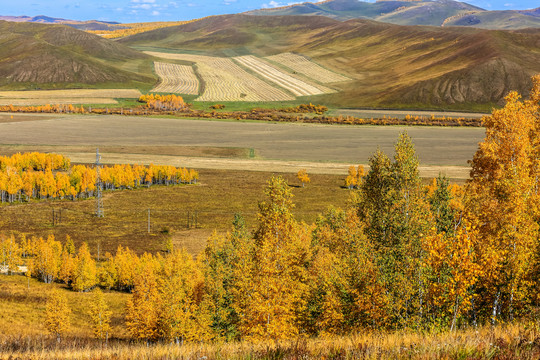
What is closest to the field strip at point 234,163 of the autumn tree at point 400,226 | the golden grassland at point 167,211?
the golden grassland at point 167,211

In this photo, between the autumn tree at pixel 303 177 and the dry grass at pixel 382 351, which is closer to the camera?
the dry grass at pixel 382 351

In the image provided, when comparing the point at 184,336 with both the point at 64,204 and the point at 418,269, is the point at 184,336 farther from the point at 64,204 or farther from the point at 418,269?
the point at 64,204

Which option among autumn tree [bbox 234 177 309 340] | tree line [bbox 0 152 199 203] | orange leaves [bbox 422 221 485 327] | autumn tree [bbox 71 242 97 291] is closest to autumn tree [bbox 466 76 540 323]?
orange leaves [bbox 422 221 485 327]

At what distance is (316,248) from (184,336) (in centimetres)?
1800

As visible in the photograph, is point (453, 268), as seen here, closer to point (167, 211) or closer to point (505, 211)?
point (505, 211)

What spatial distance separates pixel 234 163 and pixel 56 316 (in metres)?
124

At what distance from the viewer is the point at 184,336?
51969 millimetres

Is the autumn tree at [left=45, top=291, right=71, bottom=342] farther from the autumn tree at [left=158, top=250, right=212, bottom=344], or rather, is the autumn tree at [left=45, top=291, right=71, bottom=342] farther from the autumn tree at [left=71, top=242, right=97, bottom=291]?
the autumn tree at [left=71, top=242, right=97, bottom=291]

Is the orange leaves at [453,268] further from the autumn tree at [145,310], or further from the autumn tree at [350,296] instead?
the autumn tree at [145,310]

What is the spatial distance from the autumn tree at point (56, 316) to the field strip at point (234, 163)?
11383cm

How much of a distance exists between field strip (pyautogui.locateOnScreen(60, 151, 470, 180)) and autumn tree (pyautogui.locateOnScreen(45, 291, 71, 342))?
114 meters

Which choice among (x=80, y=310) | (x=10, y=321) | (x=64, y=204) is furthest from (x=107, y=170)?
(x=10, y=321)

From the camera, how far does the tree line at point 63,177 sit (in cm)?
14548

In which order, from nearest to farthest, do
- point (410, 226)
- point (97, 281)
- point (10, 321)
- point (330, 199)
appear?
1. point (410, 226)
2. point (10, 321)
3. point (97, 281)
4. point (330, 199)
